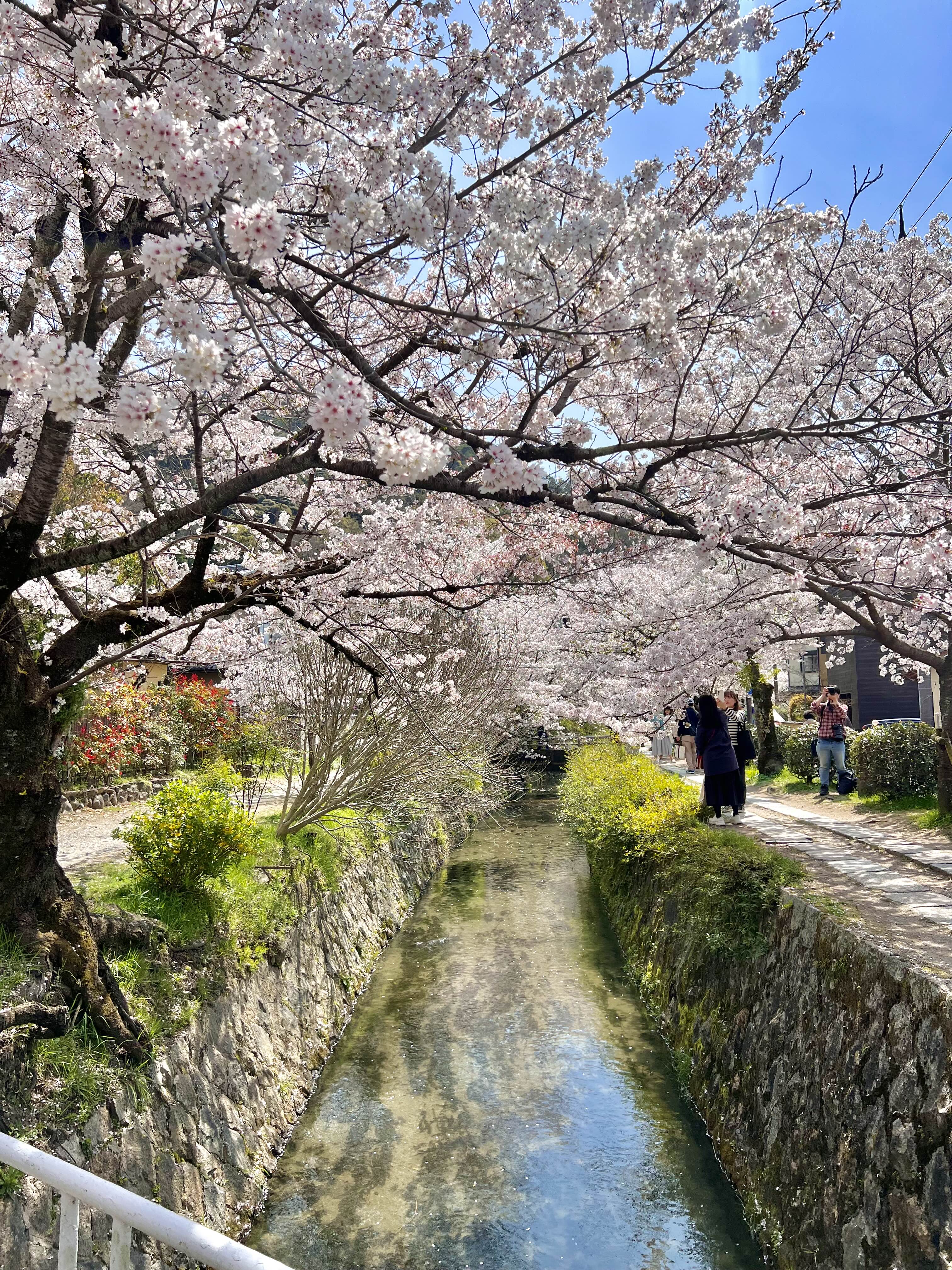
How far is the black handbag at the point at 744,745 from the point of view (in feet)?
35.8

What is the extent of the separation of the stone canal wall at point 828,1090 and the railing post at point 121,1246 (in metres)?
3.54

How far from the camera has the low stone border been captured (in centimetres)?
1161

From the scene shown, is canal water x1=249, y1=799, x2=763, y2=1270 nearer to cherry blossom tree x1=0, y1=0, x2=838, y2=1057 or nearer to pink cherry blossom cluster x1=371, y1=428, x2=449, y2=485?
cherry blossom tree x1=0, y1=0, x2=838, y2=1057

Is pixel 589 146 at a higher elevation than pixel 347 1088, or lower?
higher

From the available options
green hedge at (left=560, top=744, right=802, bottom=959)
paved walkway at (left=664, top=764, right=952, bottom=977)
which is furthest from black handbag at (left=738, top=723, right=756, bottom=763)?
green hedge at (left=560, top=744, right=802, bottom=959)

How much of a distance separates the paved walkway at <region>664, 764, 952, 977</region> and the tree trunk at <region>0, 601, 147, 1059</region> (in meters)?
4.71

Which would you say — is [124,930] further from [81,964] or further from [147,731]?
[147,731]

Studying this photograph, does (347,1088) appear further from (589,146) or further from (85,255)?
(589,146)

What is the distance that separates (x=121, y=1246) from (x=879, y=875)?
7.21 metres

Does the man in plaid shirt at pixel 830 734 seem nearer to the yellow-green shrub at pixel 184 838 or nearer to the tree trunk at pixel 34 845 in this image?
the yellow-green shrub at pixel 184 838

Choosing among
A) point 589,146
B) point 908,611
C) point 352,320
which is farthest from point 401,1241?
point 908,611

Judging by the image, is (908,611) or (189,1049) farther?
(908,611)

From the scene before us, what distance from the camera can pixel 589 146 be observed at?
15.4 feet

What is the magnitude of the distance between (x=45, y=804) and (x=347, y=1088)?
423 centimetres
